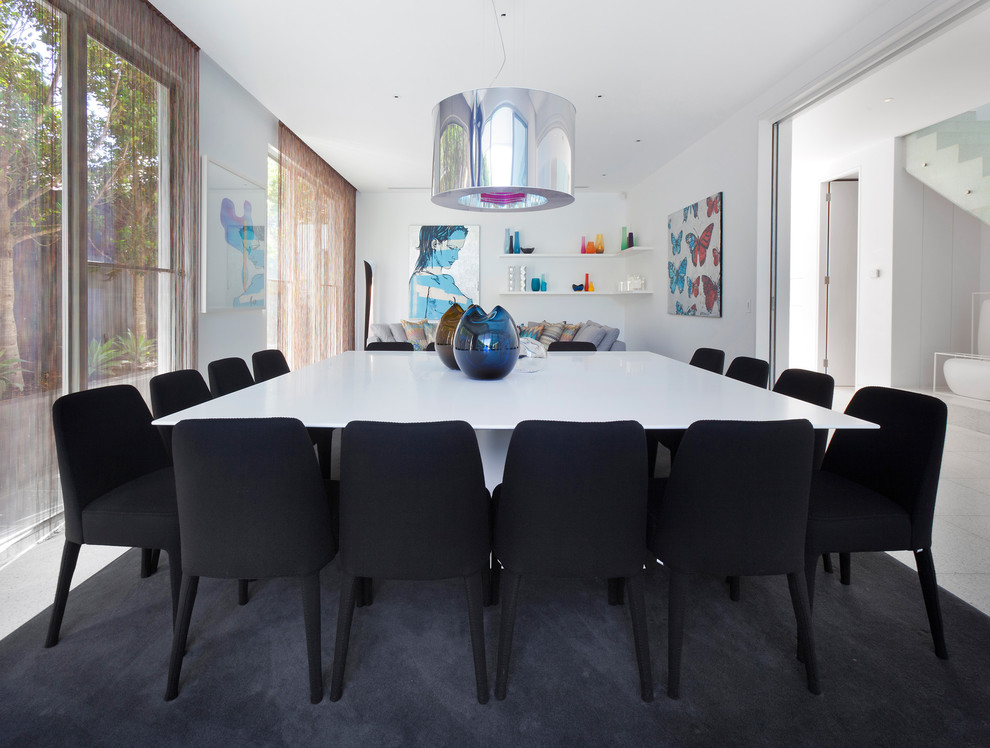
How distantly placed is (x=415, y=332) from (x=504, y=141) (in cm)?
524

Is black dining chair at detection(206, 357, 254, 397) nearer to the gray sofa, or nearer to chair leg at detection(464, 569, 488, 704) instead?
chair leg at detection(464, 569, 488, 704)

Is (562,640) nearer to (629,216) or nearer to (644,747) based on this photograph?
(644,747)

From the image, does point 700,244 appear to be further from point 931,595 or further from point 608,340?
point 931,595

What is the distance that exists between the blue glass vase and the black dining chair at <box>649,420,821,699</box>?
1.04 m

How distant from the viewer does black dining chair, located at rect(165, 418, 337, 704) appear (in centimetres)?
141

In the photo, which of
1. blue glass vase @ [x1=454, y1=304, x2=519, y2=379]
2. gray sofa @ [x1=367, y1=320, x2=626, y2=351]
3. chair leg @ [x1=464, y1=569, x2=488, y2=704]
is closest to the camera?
chair leg @ [x1=464, y1=569, x2=488, y2=704]

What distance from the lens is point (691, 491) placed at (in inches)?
56.7

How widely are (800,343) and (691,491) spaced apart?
683cm

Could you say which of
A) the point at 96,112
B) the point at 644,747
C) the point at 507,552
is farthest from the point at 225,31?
the point at 644,747

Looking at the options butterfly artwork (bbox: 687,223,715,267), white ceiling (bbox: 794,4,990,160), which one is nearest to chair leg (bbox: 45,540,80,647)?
white ceiling (bbox: 794,4,990,160)

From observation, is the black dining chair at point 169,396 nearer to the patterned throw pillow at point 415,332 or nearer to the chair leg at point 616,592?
the chair leg at point 616,592

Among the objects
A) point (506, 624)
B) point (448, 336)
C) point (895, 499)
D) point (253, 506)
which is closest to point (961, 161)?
point (895, 499)

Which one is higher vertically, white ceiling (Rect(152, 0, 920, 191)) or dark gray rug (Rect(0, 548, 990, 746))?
white ceiling (Rect(152, 0, 920, 191))

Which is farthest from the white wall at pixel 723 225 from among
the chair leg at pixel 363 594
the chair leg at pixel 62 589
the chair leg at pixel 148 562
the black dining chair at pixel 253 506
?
the chair leg at pixel 62 589
